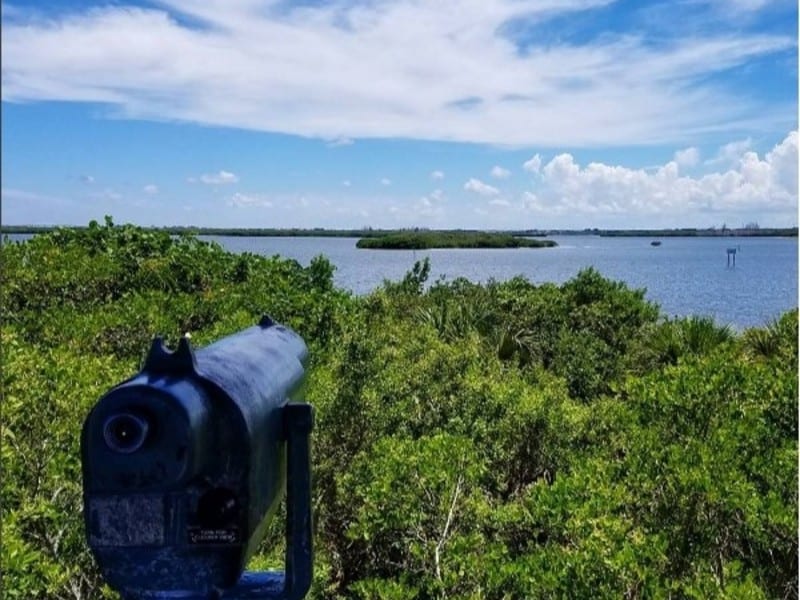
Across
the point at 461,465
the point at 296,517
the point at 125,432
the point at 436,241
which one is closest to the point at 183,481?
the point at 125,432

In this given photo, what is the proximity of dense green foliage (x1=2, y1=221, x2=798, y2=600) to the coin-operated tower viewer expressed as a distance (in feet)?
8.40

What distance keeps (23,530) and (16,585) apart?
1246mm

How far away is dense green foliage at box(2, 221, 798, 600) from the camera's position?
15.1ft

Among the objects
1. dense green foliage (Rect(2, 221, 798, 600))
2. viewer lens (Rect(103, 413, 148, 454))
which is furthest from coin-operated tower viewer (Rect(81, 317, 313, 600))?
dense green foliage (Rect(2, 221, 798, 600))

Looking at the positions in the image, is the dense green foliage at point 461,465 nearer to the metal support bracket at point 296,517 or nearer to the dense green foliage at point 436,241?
the metal support bracket at point 296,517

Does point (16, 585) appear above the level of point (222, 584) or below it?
below

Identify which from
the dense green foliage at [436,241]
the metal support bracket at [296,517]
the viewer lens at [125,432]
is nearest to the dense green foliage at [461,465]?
the metal support bracket at [296,517]

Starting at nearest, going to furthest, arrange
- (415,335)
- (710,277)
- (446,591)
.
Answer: (446,591), (415,335), (710,277)

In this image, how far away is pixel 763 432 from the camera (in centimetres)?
637

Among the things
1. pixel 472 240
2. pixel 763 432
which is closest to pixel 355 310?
pixel 763 432

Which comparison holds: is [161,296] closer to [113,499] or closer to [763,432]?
[763,432]

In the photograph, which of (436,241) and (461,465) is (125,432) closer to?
(461,465)

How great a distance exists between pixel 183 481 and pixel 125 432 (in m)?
0.14

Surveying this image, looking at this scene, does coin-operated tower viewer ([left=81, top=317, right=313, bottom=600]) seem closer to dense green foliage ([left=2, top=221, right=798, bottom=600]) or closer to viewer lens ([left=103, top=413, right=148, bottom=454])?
viewer lens ([left=103, top=413, right=148, bottom=454])
